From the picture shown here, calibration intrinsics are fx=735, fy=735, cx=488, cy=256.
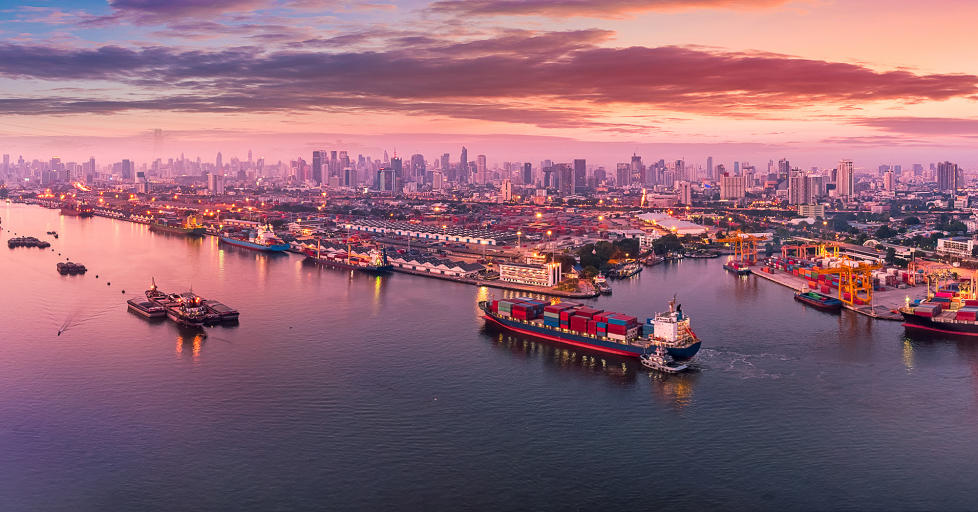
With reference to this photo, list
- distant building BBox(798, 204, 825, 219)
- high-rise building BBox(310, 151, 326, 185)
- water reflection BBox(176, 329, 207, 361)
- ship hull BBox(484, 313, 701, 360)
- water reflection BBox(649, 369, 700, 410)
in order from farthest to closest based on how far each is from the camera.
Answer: high-rise building BBox(310, 151, 326, 185) < distant building BBox(798, 204, 825, 219) < water reflection BBox(176, 329, 207, 361) < ship hull BBox(484, 313, 701, 360) < water reflection BBox(649, 369, 700, 410)

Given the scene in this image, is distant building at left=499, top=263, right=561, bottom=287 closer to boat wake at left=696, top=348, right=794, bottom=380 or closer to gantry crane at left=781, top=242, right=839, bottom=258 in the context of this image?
boat wake at left=696, top=348, right=794, bottom=380

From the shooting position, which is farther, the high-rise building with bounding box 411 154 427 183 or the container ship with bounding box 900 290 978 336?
the high-rise building with bounding box 411 154 427 183

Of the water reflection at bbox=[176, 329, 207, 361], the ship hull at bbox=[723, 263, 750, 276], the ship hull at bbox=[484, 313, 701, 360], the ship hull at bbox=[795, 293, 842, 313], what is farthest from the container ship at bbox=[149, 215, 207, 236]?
the ship hull at bbox=[795, 293, 842, 313]

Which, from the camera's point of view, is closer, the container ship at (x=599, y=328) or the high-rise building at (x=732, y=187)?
the container ship at (x=599, y=328)

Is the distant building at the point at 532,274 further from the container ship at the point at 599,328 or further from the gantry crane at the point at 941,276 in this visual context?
the gantry crane at the point at 941,276

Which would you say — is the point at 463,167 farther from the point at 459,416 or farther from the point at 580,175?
the point at 459,416

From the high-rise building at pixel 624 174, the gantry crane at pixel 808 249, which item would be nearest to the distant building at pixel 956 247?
the gantry crane at pixel 808 249
